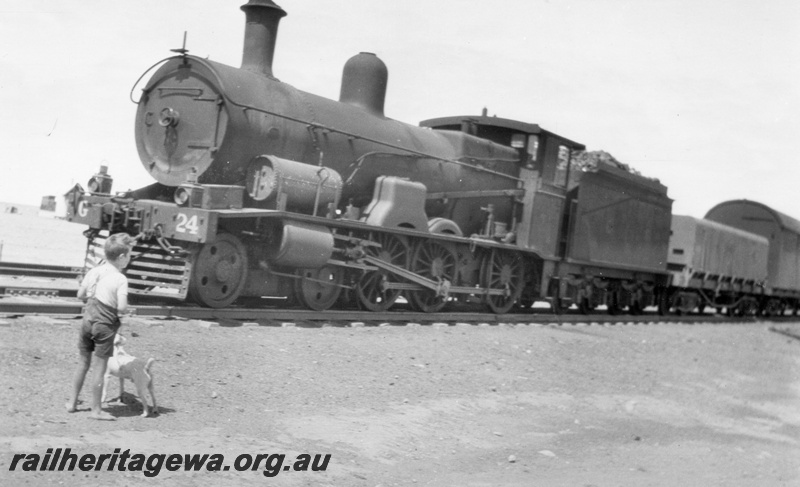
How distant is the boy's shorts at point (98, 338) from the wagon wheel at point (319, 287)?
511cm

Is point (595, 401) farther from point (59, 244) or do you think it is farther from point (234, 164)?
point (59, 244)

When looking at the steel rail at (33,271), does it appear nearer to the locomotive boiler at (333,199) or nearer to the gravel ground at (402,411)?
the locomotive boiler at (333,199)

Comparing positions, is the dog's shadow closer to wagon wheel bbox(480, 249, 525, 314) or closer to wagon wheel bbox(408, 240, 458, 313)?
wagon wheel bbox(408, 240, 458, 313)

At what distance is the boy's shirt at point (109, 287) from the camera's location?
5.25 m

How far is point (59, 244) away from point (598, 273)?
65.0 feet

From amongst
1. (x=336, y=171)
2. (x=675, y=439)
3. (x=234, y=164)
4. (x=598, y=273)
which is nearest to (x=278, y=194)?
(x=234, y=164)

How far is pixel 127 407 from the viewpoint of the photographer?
18.3 feet

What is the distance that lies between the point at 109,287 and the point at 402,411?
8.89 ft

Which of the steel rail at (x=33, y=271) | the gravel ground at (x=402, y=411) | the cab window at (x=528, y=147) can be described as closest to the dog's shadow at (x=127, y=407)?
the gravel ground at (x=402, y=411)

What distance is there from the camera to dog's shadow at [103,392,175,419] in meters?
5.40

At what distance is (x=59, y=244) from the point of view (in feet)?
89.7

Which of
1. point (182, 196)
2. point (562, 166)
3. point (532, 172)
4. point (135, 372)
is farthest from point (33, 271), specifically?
point (562, 166)

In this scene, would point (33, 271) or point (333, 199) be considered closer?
point (333, 199)

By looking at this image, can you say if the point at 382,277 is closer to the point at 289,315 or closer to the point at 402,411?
the point at 289,315
